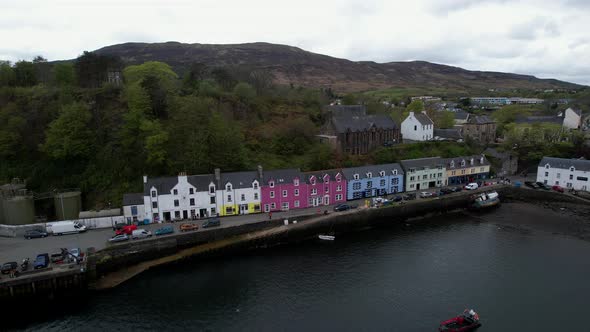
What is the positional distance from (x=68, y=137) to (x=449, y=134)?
57.2 metres

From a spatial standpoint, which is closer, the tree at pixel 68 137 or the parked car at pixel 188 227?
the parked car at pixel 188 227

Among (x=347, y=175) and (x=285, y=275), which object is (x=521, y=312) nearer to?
(x=285, y=275)

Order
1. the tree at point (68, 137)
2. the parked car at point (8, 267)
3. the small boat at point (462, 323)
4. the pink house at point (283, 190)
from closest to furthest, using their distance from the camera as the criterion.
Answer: the small boat at point (462, 323) → the parked car at point (8, 267) → the pink house at point (283, 190) → the tree at point (68, 137)

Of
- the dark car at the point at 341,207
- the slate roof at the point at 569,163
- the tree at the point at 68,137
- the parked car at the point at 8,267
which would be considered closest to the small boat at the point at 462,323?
the dark car at the point at 341,207

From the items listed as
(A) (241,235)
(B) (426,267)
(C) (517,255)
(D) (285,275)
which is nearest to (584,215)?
(C) (517,255)

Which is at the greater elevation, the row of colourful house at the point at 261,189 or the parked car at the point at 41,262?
the row of colourful house at the point at 261,189

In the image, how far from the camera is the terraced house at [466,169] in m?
48.8

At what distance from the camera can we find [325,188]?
39.9 m

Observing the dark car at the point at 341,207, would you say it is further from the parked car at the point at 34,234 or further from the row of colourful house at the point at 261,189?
the parked car at the point at 34,234

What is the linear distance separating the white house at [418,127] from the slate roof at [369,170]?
1795 centimetres

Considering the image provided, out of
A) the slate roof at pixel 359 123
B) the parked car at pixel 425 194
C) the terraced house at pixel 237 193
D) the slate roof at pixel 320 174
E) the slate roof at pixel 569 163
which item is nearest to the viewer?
the terraced house at pixel 237 193

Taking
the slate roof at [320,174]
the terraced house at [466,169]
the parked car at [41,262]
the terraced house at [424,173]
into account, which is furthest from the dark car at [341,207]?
the parked car at [41,262]

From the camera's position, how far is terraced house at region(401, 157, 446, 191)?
45.3 metres

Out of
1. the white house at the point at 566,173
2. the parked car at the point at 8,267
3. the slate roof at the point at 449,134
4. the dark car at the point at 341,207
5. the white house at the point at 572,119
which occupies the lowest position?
the parked car at the point at 8,267
